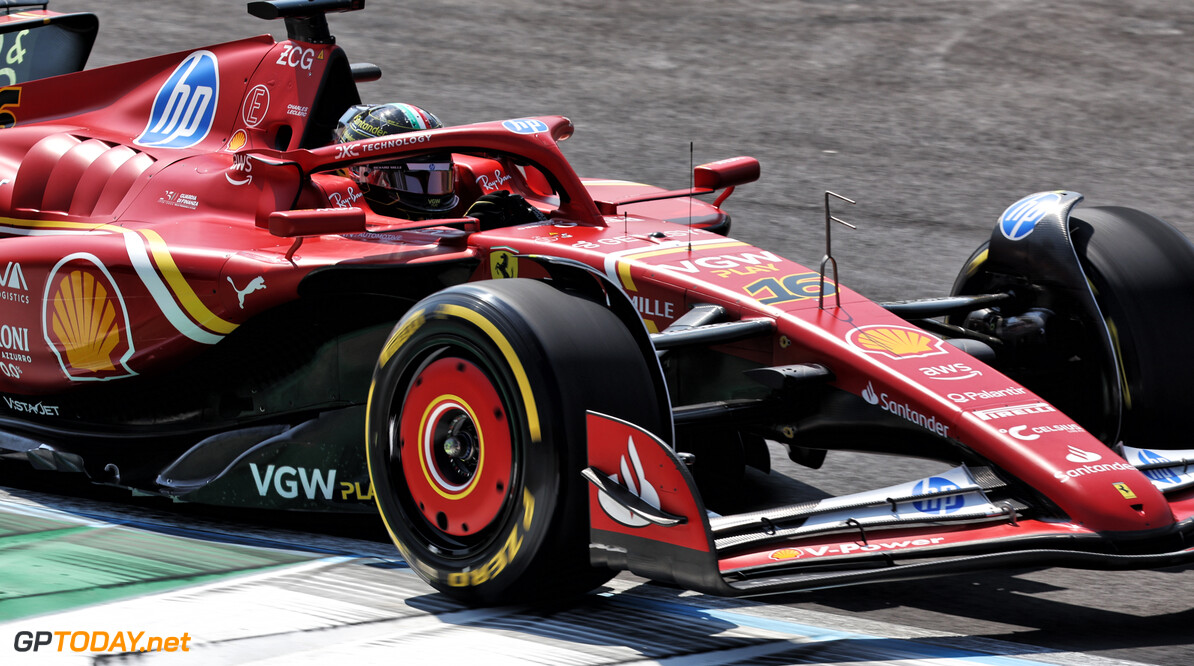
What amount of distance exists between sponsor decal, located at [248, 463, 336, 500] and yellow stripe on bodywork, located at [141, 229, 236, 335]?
0.54 meters

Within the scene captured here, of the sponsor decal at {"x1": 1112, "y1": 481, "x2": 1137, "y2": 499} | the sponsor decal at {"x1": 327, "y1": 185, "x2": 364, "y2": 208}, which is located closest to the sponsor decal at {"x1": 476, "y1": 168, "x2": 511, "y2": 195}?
the sponsor decal at {"x1": 327, "y1": 185, "x2": 364, "y2": 208}

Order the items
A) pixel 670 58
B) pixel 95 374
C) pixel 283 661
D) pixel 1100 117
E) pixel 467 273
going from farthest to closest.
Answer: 1. pixel 670 58
2. pixel 1100 117
3. pixel 95 374
4. pixel 467 273
5. pixel 283 661

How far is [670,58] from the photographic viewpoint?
14.2 meters

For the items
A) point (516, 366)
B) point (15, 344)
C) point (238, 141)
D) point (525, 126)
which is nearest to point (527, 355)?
point (516, 366)

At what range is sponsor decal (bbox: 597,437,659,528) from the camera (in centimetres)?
391

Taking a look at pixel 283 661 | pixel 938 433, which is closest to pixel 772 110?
pixel 938 433

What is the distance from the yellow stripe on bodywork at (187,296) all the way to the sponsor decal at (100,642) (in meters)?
1.71

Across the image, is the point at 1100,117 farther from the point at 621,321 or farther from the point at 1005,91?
the point at 621,321

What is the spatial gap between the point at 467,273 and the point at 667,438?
1.34 m

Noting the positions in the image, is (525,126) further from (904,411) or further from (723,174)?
(904,411)

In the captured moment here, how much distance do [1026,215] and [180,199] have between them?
3382 mm

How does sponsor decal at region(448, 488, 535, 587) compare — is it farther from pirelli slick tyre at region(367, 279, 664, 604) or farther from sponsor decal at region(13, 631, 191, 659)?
sponsor decal at region(13, 631, 191, 659)

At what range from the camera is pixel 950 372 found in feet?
14.7

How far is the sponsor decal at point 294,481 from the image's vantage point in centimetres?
520
